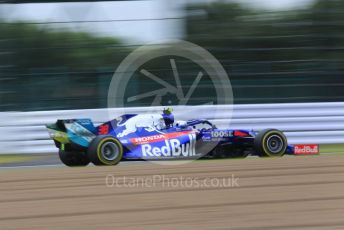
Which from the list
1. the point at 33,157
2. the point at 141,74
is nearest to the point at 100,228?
the point at 33,157

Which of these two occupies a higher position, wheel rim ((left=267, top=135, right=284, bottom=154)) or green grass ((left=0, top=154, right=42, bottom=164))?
wheel rim ((left=267, top=135, right=284, bottom=154))

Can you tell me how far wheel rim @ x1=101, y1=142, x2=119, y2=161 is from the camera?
9.07 meters

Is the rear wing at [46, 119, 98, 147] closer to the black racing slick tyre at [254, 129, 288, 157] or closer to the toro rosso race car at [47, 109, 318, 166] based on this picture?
the toro rosso race car at [47, 109, 318, 166]

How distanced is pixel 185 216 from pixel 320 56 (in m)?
9.53

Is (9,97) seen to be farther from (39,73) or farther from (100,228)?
(100,228)

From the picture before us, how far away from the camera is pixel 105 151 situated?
29.8 feet

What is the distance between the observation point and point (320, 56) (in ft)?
43.1

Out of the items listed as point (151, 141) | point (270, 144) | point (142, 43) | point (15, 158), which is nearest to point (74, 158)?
point (151, 141)

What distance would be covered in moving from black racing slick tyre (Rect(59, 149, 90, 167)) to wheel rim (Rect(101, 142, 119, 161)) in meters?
0.61

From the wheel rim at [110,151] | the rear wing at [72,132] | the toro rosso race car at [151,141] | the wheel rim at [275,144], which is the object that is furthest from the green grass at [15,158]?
the wheel rim at [275,144]

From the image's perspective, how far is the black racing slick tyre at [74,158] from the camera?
9.55m

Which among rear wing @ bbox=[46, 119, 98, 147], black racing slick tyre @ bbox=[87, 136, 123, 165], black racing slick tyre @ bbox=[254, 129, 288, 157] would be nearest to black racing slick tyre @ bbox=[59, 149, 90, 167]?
rear wing @ bbox=[46, 119, 98, 147]

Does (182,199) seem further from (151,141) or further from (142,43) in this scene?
(142,43)

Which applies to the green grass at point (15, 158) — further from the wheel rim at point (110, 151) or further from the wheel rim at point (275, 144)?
the wheel rim at point (275, 144)
